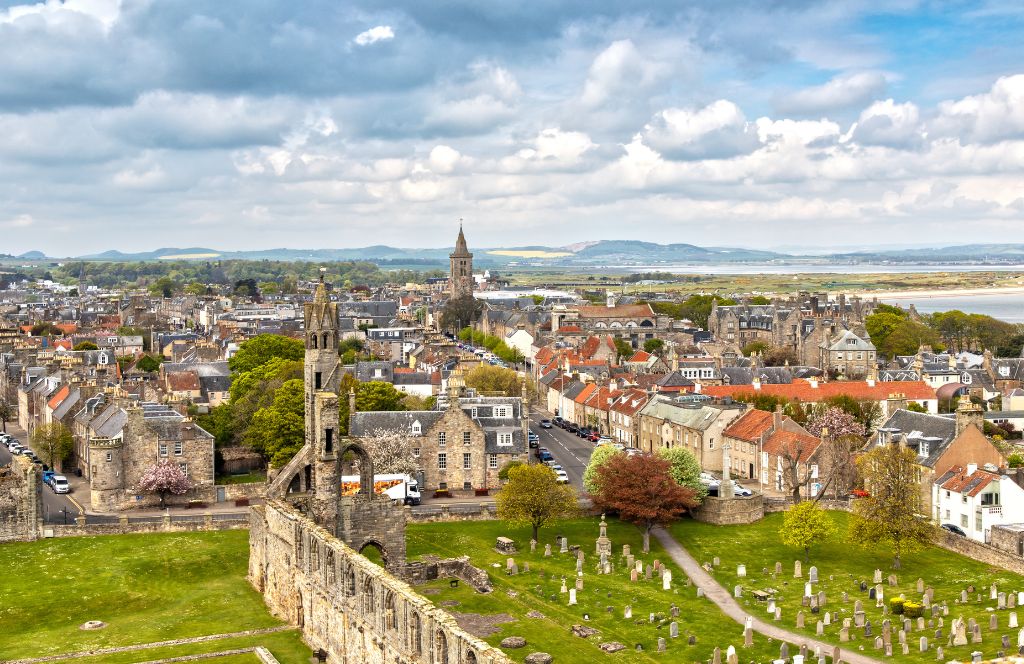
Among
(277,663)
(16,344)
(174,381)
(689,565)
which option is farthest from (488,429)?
(16,344)

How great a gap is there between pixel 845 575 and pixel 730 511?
9.77 meters

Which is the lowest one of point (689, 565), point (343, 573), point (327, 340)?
point (689, 565)

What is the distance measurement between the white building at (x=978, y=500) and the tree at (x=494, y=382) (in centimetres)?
3886

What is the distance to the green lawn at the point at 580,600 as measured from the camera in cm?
3941

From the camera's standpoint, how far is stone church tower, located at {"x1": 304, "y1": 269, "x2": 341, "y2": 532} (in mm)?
46531

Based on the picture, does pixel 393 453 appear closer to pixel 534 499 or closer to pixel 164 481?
pixel 164 481

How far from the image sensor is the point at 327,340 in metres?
56.3

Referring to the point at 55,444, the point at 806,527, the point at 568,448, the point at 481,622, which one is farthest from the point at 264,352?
the point at 481,622

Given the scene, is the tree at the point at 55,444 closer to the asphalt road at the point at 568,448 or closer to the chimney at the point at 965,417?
the asphalt road at the point at 568,448

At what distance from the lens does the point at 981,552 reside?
50344 mm

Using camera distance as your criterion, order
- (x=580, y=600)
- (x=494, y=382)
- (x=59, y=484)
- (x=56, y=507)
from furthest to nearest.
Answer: (x=494, y=382) < (x=59, y=484) < (x=56, y=507) < (x=580, y=600)

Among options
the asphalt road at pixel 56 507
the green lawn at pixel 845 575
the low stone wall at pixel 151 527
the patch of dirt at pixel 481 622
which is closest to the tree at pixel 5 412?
the asphalt road at pixel 56 507

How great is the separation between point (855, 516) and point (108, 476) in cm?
3919

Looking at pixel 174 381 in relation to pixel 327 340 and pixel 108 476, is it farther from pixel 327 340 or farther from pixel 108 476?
pixel 327 340
